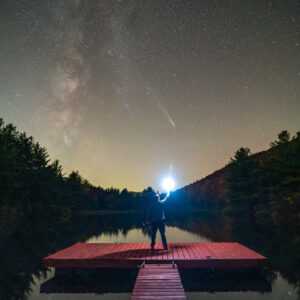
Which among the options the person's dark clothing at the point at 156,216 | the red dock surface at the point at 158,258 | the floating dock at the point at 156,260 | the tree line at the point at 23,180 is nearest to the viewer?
the floating dock at the point at 156,260

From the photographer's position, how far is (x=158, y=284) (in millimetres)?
5246

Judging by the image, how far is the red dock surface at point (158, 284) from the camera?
456 cm

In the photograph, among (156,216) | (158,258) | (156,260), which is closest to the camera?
(156,260)

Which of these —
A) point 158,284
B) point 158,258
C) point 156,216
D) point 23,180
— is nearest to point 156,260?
point 158,258

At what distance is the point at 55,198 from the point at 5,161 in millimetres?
22412

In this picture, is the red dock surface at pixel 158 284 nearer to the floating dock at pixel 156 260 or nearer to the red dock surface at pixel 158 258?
the floating dock at pixel 156 260

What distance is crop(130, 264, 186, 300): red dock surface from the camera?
15.0ft

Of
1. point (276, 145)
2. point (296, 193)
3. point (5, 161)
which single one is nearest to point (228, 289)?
point (296, 193)

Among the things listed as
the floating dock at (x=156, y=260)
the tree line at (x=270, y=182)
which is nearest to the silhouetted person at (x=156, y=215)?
the floating dock at (x=156, y=260)

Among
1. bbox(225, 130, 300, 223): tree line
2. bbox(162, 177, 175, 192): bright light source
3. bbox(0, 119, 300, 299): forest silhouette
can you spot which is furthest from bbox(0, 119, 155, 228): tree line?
bbox(225, 130, 300, 223): tree line

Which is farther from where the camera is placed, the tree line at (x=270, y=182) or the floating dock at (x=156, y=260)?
the tree line at (x=270, y=182)

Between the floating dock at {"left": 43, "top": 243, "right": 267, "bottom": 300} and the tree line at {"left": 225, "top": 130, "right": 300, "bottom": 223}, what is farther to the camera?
the tree line at {"left": 225, "top": 130, "right": 300, "bottom": 223}

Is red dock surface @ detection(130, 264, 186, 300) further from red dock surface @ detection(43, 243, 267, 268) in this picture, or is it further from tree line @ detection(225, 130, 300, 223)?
tree line @ detection(225, 130, 300, 223)

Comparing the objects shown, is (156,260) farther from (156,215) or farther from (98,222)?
(98,222)
